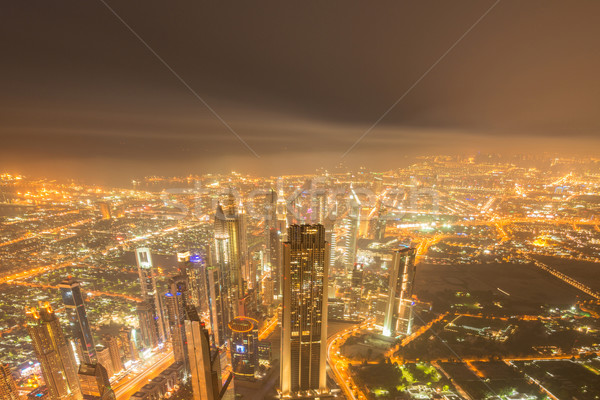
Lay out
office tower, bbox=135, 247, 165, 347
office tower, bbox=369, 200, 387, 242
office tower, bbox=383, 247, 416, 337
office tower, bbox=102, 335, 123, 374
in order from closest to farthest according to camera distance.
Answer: office tower, bbox=102, 335, 123, 374, office tower, bbox=135, 247, 165, 347, office tower, bbox=383, 247, 416, 337, office tower, bbox=369, 200, 387, 242

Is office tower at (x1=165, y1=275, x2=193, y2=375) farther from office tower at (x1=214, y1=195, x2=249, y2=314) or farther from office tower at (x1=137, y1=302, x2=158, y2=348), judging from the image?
office tower at (x1=214, y1=195, x2=249, y2=314)

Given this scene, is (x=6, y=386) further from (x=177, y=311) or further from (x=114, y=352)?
(x=177, y=311)

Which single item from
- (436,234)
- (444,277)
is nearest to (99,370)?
(444,277)

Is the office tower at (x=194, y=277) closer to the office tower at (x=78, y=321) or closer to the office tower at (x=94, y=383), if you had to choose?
the office tower at (x=78, y=321)

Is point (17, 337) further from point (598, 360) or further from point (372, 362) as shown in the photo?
point (598, 360)

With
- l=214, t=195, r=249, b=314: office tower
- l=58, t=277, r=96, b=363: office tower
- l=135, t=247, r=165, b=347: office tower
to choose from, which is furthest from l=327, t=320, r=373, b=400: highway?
l=58, t=277, r=96, b=363: office tower

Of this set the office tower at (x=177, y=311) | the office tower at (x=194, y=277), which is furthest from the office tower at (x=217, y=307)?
the office tower at (x=194, y=277)
